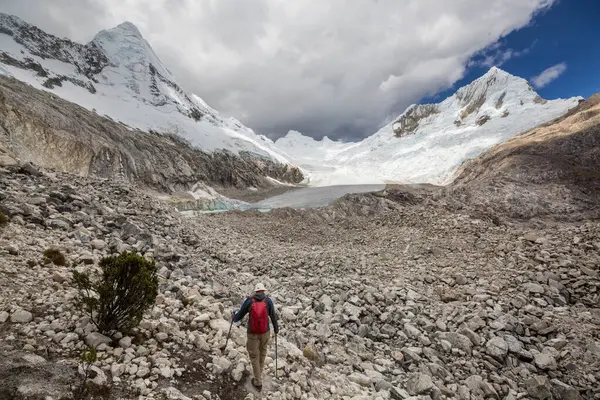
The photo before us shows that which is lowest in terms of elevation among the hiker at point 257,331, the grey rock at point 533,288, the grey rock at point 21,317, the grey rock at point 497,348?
the grey rock at point 497,348

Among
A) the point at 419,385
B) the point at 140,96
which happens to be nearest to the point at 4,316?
the point at 419,385

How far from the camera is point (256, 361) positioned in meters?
6.27

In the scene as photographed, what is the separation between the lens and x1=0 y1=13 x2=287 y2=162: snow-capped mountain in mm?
111250

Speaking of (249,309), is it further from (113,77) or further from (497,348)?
(113,77)

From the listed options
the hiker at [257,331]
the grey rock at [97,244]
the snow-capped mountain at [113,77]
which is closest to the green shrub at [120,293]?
the hiker at [257,331]

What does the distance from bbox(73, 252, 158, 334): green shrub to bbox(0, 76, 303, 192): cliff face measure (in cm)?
1211

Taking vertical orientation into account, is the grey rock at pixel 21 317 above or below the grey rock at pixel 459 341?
above

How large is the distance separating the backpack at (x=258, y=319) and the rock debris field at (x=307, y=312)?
0.87 meters

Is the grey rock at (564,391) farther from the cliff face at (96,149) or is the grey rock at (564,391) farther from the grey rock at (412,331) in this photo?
the cliff face at (96,149)

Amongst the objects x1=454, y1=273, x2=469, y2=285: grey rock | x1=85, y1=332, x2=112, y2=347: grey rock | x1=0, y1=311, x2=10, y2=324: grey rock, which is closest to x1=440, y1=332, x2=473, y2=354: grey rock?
x1=454, y1=273, x2=469, y2=285: grey rock

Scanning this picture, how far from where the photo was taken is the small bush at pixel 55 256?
7.89 metres

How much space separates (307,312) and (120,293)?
6.36 meters

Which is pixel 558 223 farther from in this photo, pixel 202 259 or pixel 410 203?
pixel 202 259

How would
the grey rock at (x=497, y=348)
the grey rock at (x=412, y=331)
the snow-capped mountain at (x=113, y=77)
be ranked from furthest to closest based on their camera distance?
the snow-capped mountain at (x=113, y=77) < the grey rock at (x=412, y=331) < the grey rock at (x=497, y=348)
